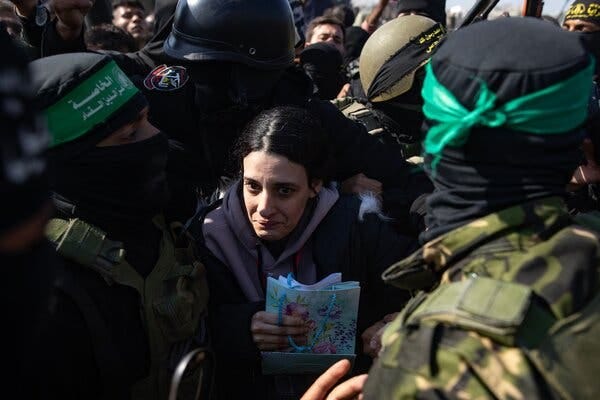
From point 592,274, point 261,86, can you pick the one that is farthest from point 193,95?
point 592,274

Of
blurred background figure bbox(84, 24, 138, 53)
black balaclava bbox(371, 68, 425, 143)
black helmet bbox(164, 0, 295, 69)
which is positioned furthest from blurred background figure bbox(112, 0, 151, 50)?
black balaclava bbox(371, 68, 425, 143)

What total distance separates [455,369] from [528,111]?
539 mm

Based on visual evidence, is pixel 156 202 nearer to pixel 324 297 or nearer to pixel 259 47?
Answer: pixel 324 297

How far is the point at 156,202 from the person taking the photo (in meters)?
2.15

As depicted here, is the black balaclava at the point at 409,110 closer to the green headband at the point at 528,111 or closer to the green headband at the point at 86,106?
the green headband at the point at 86,106

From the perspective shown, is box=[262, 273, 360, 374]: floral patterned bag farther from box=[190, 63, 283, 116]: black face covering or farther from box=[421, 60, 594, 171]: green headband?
box=[190, 63, 283, 116]: black face covering

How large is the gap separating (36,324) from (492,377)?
0.82 meters

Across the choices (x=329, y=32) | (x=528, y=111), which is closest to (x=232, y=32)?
(x=528, y=111)

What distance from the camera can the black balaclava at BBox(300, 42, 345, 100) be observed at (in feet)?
16.4

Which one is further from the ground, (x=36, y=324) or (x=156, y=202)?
(x=36, y=324)

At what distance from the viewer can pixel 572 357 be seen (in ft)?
4.22

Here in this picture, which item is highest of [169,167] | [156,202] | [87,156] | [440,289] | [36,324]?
[36,324]

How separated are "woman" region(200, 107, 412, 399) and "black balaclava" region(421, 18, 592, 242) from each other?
97cm

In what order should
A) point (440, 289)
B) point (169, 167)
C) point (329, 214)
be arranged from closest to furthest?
point (440, 289)
point (329, 214)
point (169, 167)
